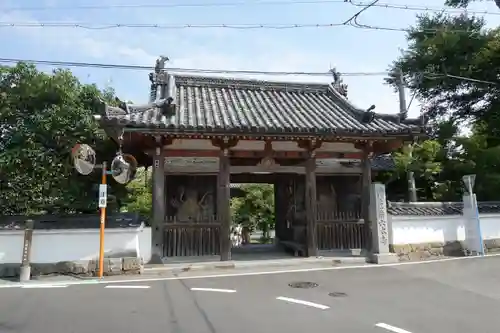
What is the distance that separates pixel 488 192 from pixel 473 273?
790cm

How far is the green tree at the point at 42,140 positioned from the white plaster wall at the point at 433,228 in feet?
33.1

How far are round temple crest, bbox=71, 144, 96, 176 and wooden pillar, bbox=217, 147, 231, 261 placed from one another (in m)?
3.55

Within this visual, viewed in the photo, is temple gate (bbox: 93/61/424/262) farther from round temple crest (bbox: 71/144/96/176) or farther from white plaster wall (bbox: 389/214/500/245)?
white plaster wall (bbox: 389/214/500/245)

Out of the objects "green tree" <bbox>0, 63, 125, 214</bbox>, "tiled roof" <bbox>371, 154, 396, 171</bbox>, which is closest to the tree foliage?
"tiled roof" <bbox>371, 154, 396, 171</bbox>

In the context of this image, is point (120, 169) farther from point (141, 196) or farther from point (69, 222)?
point (141, 196)

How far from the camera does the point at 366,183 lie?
477 inches

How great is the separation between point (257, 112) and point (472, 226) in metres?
8.06

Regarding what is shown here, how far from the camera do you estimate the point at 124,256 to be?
9805mm

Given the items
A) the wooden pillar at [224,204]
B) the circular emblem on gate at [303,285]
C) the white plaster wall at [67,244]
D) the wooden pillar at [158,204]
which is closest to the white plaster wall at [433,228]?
the circular emblem on gate at [303,285]

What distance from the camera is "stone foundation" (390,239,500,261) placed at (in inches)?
464

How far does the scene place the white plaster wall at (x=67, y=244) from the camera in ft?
31.0

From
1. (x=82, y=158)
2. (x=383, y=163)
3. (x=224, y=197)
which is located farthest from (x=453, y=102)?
(x=82, y=158)

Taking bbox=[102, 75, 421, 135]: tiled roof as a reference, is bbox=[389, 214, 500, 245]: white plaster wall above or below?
below

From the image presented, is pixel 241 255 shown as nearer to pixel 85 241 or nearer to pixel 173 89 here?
pixel 85 241
